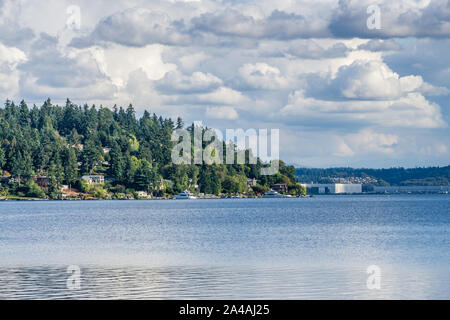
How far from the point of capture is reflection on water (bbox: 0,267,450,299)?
3816cm

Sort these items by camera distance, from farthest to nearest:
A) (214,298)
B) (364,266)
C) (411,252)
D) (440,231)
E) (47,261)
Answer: (440,231) → (411,252) → (47,261) → (364,266) → (214,298)

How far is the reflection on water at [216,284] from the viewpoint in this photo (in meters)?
38.2

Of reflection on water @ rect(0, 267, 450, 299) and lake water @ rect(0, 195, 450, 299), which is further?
lake water @ rect(0, 195, 450, 299)

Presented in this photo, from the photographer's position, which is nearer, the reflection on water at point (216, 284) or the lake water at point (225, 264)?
the reflection on water at point (216, 284)

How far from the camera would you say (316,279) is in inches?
1736

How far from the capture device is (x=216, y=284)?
42125mm

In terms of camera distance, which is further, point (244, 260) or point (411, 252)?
point (411, 252)

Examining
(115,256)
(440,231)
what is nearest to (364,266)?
(115,256)

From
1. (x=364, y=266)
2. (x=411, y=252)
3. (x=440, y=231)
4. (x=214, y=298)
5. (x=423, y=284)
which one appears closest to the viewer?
(x=214, y=298)

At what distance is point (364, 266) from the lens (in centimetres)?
5153

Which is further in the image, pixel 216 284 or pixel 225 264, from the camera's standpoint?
pixel 225 264
